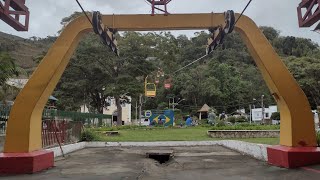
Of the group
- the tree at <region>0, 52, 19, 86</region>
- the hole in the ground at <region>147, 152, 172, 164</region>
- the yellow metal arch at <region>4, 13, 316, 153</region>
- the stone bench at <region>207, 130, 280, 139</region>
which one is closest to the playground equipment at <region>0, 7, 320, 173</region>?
the yellow metal arch at <region>4, 13, 316, 153</region>

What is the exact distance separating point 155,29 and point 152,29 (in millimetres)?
89

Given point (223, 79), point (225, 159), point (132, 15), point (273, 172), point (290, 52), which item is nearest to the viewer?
point (273, 172)

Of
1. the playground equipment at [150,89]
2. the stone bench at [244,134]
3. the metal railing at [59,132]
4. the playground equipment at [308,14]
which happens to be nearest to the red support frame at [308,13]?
the playground equipment at [308,14]

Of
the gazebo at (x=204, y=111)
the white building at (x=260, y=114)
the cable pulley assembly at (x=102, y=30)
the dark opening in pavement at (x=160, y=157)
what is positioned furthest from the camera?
the white building at (x=260, y=114)

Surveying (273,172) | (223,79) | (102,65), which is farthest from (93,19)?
(223,79)

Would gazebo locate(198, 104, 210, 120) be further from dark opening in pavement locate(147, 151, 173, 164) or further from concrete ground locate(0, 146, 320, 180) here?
concrete ground locate(0, 146, 320, 180)

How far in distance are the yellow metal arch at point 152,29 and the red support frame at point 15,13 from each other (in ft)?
6.62

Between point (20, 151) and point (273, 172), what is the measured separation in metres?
6.29

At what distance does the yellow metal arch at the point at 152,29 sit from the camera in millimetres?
10555

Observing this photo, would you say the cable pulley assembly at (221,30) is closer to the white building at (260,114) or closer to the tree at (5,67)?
the tree at (5,67)

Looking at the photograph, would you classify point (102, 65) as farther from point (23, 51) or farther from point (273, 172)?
point (23, 51)

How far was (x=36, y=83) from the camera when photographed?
10984 mm

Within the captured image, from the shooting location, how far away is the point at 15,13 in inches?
352

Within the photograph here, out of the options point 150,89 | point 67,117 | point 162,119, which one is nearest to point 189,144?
point 67,117
